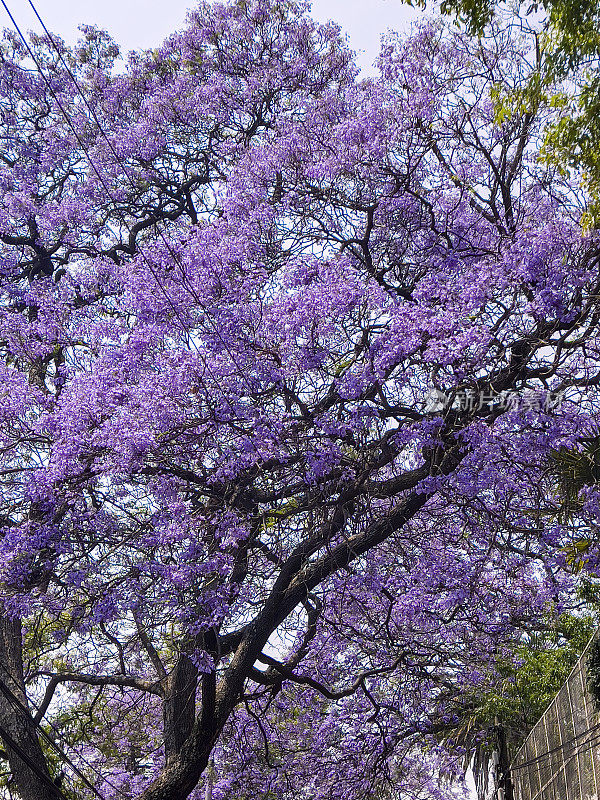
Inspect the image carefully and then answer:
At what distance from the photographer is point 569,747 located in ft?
23.8

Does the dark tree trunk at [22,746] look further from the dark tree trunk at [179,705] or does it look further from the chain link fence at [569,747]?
the chain link fence at [569,747]

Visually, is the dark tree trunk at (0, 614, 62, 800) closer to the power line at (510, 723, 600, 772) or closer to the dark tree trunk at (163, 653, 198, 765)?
the dark tree trunk at (163, 653, 198, 765)

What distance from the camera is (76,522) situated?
854 cm

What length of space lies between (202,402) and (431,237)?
290cm

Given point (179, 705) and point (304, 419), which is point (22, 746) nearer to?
point (179, 705)

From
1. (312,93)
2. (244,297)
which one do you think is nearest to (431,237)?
(244,297)

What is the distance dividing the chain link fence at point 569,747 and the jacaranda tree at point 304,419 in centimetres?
133

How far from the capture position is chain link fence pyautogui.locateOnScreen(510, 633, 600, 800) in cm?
639

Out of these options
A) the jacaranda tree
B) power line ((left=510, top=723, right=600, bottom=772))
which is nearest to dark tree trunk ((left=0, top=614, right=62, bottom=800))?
the jacaranda tree

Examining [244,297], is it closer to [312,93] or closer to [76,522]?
[76,522]

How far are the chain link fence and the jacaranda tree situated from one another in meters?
1.33

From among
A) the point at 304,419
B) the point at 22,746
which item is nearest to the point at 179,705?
the point at 22,746

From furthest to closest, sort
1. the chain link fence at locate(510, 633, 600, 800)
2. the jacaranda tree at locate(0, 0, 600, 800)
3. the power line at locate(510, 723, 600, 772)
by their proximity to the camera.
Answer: the jacaranda tree at locate(0, 0, 600, 800), the chain link fence at locate(510, 633, 600, 800), the power line at locate(510, 723, 600, 772)

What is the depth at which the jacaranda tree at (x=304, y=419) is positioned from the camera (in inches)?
320
